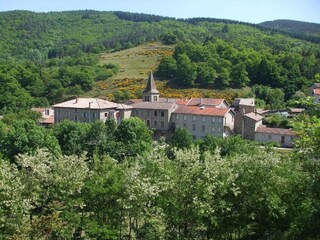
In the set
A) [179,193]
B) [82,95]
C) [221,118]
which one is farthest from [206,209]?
[82,95]

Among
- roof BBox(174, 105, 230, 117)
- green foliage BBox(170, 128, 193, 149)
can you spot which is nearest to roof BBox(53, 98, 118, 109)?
roof BBox(174, 105, 230, 117)

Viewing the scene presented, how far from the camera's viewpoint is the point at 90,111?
242 feet

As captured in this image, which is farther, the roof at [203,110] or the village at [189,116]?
the roof at [203,110]

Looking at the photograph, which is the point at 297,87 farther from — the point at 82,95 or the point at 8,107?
the point at 8,107

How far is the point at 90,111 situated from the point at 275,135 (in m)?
30.0

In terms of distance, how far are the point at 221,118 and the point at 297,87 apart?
46.7 m

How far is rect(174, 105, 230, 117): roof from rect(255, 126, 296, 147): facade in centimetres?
617

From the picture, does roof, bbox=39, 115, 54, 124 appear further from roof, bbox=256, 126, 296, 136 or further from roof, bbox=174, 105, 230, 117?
roof, bbox=256, 126, 296, 136

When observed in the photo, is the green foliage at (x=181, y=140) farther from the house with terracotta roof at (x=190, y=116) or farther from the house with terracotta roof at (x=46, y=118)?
the house with terracotta roof at (x=46, y=118)

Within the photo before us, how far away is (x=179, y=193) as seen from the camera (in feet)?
78.1

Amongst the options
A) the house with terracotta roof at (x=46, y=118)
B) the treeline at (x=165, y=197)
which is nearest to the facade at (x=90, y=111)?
the house with terracotta roof at (x=46, y=118)

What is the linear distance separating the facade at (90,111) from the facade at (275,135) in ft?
73.4

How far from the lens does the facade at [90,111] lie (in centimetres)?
7331

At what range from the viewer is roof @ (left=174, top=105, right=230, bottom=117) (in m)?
69.6
